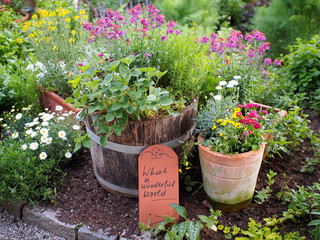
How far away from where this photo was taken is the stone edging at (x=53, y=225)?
84.5 inches

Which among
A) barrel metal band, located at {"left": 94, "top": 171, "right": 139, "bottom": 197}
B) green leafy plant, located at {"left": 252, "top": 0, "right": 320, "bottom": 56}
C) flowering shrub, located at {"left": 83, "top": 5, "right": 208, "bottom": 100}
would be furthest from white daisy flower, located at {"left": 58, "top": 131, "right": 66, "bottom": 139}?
green leafy plant, located at {"left": 252, "top": 0, "right": 320, "bottom": 56}

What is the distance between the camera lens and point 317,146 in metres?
2.93

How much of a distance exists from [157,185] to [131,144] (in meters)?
0.34

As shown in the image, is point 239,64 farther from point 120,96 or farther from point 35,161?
point 35,161

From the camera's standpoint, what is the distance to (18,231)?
94.8 inches

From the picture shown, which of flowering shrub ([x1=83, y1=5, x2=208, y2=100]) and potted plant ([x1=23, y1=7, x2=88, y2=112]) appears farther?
potted plant ([x1=23, y1=7, x2=88, y2=112])

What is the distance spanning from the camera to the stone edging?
215 cm

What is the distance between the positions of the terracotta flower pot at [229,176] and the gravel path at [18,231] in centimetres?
117

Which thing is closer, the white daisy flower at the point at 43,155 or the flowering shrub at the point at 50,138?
the white daisy flower at the point at 43,155

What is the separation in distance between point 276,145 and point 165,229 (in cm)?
118

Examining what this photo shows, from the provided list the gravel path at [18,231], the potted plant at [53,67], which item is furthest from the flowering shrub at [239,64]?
the gravel path at [18,231]

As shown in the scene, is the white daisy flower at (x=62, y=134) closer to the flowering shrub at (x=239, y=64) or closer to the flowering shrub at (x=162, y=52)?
the flowering shrub at (x=162, y=52)

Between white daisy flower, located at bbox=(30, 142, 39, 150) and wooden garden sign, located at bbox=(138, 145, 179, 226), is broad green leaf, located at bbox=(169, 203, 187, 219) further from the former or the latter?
white daisy flower, located at bbox=(30, 142, 39, 150)

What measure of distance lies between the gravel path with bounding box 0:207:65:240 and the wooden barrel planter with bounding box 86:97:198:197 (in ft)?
1.86
